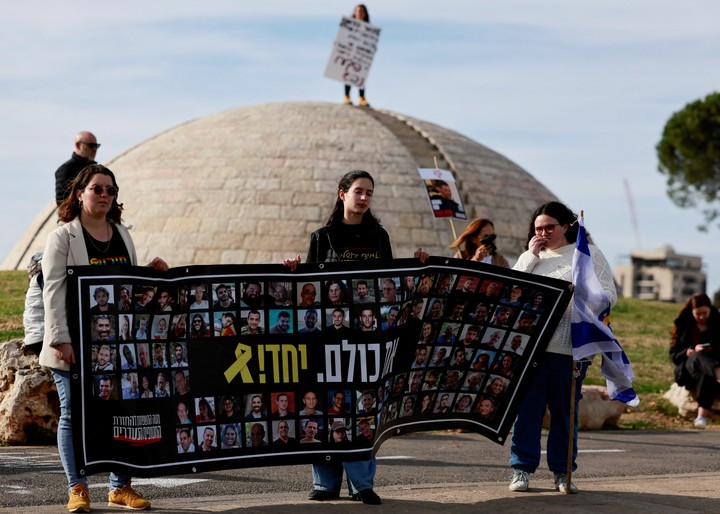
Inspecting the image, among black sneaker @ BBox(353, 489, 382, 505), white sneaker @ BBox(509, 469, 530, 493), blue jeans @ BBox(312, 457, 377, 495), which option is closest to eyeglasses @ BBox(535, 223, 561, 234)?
white sneaker @ BBox(509, 469, 530, 493)

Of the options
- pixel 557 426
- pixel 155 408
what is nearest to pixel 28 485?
pixel 155 408

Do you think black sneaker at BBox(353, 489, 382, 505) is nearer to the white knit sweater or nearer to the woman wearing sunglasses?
the woman wearing sunglasses

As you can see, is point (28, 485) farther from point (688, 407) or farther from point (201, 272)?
point (688, 407)

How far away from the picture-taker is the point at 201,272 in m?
6.63

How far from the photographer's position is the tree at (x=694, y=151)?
4659cm

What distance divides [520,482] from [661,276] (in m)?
111

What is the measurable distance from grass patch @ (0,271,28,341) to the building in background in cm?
8355

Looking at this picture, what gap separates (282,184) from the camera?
3011cm

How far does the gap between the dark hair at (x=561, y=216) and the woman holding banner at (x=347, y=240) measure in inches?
46.1

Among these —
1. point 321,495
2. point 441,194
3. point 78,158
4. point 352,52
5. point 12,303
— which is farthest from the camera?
point 352,52

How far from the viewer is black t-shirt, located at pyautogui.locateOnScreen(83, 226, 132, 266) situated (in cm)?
669

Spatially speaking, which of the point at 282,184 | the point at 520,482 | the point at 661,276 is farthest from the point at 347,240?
the point at 661,276

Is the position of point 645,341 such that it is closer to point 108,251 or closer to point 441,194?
point 441,194

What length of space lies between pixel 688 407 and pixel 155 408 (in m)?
9.45
